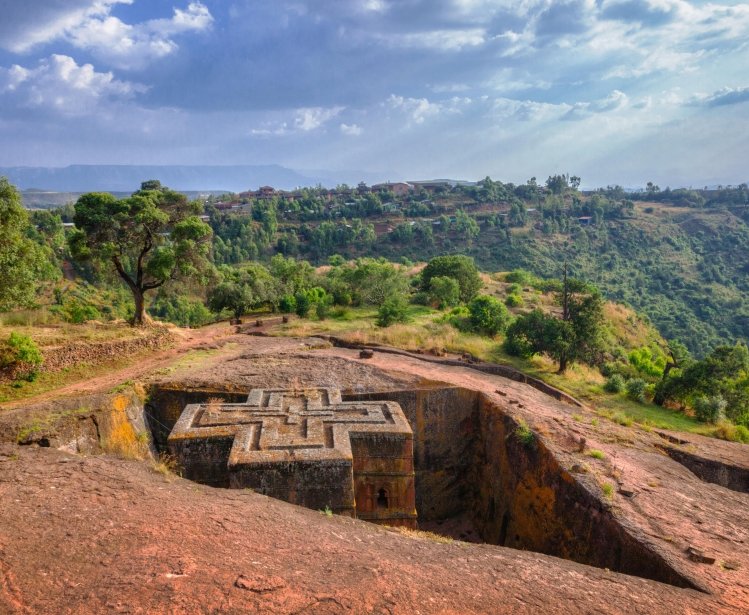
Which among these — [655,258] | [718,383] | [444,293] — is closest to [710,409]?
[718,383]

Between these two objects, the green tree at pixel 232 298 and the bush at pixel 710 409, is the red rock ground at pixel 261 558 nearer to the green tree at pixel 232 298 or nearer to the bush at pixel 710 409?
the bush at pixel 710 409

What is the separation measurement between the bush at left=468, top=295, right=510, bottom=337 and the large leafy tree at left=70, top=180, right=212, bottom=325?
11919 millimetres

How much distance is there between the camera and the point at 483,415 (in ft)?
41.2

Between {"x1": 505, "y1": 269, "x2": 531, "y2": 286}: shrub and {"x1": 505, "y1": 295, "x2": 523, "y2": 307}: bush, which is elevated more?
{"x1": 505, "y1": 269, "x2": 531, "y2": 286}: shrub

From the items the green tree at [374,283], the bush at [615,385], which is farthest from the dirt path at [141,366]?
the bush at [615,385]

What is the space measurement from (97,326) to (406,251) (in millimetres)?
53624

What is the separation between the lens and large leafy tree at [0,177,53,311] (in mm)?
13609

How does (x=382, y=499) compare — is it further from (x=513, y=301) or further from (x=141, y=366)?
(x=513, y=301)

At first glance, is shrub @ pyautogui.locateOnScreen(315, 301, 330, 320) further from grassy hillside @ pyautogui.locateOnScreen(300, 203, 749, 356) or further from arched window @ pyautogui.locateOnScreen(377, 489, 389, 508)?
grassy hillside @ pyautogui.locateOnScreen(300, 203, 749, 356)

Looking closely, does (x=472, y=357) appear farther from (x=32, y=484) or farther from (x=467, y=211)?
(x=467, y=211)

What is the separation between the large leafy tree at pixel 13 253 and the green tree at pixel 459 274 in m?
23.1

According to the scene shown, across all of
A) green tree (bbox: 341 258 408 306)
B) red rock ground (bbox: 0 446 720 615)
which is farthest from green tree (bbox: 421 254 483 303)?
red rock ground (bbox: 0 446 720 615)

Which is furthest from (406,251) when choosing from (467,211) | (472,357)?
(472,357)

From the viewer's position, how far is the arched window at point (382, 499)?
9.22 metres
